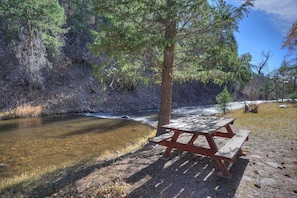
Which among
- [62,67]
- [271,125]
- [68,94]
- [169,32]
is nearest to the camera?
[169,32]

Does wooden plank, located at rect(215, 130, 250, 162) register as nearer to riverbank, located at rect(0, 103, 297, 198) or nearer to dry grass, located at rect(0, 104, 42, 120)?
riverbank, located at rect(0, 103, 297, 198)

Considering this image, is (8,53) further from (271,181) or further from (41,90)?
(271,181)

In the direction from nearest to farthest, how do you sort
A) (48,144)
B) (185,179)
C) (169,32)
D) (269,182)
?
1. (269,182)
2. (185,179)
3. (169,32)
4. (48,144)

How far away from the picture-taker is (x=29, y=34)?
1374 cm

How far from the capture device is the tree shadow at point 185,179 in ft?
8.93

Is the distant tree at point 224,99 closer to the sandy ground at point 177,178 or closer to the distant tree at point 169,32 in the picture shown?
the distant tree at point 169,32

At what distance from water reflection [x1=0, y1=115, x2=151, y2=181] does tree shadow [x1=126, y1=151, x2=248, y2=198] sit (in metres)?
2.68

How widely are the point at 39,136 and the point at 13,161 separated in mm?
2644

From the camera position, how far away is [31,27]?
535 inches

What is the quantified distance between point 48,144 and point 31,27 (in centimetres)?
1090

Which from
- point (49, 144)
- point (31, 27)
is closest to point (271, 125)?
point (49, 144)

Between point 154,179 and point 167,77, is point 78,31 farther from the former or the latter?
point 154,179

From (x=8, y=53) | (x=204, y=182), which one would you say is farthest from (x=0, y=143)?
(x=8, y=53)

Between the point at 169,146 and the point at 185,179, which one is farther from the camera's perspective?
the point at 169,146
